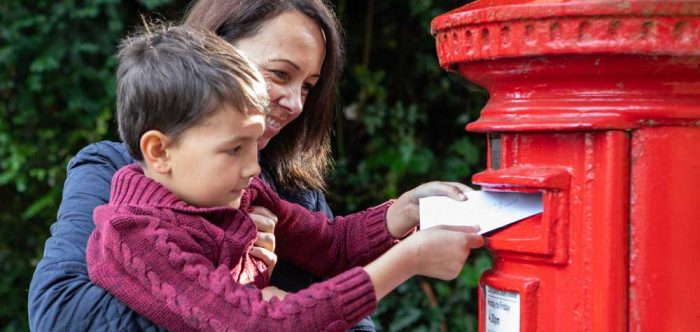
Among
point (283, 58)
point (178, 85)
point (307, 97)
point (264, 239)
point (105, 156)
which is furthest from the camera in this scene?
point (307, 97)

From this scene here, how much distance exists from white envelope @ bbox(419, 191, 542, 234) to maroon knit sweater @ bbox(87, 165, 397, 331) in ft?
0.66

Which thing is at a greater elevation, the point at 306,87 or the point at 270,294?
the point at 306,87

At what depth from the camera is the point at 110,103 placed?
3303 millimetres

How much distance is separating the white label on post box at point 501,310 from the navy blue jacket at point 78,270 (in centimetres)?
51

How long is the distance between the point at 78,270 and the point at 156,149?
0.25 metres

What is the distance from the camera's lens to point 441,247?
142 cm

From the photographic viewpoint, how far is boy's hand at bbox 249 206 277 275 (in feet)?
5.14

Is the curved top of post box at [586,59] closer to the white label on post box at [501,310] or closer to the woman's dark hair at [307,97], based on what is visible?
the white label on post box at [501,310]

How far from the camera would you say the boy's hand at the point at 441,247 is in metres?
1.41

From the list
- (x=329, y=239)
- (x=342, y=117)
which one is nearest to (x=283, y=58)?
(x=329, y=239)

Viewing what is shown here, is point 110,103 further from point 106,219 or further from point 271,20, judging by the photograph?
point 106,219

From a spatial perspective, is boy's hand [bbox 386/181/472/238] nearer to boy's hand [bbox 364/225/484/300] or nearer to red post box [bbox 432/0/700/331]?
boy's hand [bbox 364/225/484/300]

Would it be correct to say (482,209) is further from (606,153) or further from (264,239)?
(264,239)

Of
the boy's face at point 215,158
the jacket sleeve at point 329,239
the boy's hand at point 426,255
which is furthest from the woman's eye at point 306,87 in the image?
the boy's hand at point 426,255
